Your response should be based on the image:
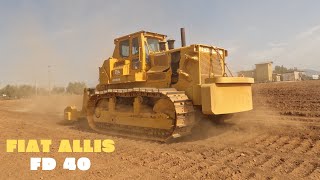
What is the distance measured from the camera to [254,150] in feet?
22.6

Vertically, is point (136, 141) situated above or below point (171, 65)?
below

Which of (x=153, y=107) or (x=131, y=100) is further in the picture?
(x=131, y=100)

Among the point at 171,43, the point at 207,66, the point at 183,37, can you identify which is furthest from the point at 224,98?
the point at 183,37

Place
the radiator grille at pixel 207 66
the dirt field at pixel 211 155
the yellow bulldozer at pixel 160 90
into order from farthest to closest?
the radiator grille at pixel 207 66 → the yellow bulldozer at pixel 160 90 → the dirt field at pixel 211 155

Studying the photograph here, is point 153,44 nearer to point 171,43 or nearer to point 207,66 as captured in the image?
point 171,43

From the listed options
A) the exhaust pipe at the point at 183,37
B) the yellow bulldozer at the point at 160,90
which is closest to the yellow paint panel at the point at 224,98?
the yellow bulldozer at the point at 160,90

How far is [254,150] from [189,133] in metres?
2.15

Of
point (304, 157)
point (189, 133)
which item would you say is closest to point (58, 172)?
point (189, 133)

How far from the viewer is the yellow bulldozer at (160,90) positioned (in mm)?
8422

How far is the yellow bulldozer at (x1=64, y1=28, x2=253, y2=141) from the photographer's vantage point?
842 centimetres

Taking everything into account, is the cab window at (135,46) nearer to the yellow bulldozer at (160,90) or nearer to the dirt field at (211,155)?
the yellow bulldozer at (160,90)

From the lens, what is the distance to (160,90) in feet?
28.3

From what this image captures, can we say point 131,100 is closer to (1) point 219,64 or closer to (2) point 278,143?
(1) point 219,64

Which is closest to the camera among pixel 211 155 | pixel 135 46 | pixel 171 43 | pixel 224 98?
pixel 211 155
